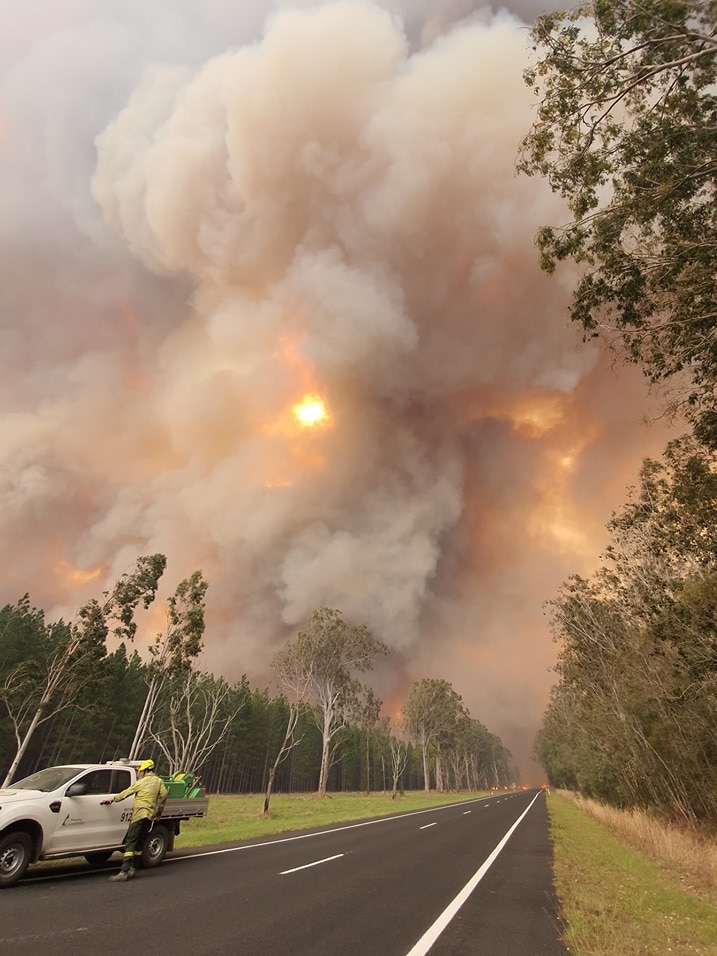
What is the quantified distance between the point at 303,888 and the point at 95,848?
13.0ft

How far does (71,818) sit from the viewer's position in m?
8.78

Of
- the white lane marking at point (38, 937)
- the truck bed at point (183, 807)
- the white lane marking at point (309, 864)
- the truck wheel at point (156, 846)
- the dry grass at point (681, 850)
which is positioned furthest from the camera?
the dry grass at point (681, 850)

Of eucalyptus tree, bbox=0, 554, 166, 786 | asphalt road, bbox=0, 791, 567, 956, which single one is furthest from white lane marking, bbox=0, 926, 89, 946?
eucalyptus tree, bbox=0, 554, 166, 786

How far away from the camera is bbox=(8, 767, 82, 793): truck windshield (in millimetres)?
8906

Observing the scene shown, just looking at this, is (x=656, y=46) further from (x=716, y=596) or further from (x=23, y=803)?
(x=23, y=803)

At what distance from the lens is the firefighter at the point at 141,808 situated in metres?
8.83

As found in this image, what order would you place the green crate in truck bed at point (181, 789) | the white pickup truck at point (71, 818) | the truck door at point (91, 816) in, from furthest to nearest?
the green crate in truck bed at point (181, 789) → the truck door at point (91, 816) → the white pickup truck at point (71, 818)

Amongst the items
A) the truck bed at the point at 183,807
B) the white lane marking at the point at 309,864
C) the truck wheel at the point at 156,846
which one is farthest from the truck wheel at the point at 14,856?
the white lane marking at the point at 309,864

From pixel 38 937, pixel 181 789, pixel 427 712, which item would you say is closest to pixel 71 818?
pixel 181 789

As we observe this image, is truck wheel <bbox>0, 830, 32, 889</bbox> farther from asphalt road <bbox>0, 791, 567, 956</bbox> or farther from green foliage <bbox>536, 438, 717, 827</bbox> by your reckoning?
green foliage <bbox>536, 438, 717, 827</bbox>

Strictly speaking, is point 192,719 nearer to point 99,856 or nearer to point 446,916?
point 99,856

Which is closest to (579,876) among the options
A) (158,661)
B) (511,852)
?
(511,852)

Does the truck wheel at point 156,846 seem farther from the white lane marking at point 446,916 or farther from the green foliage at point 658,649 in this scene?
the green foliage at point 658,649

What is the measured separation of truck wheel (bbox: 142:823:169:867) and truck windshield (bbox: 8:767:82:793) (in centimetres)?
219
